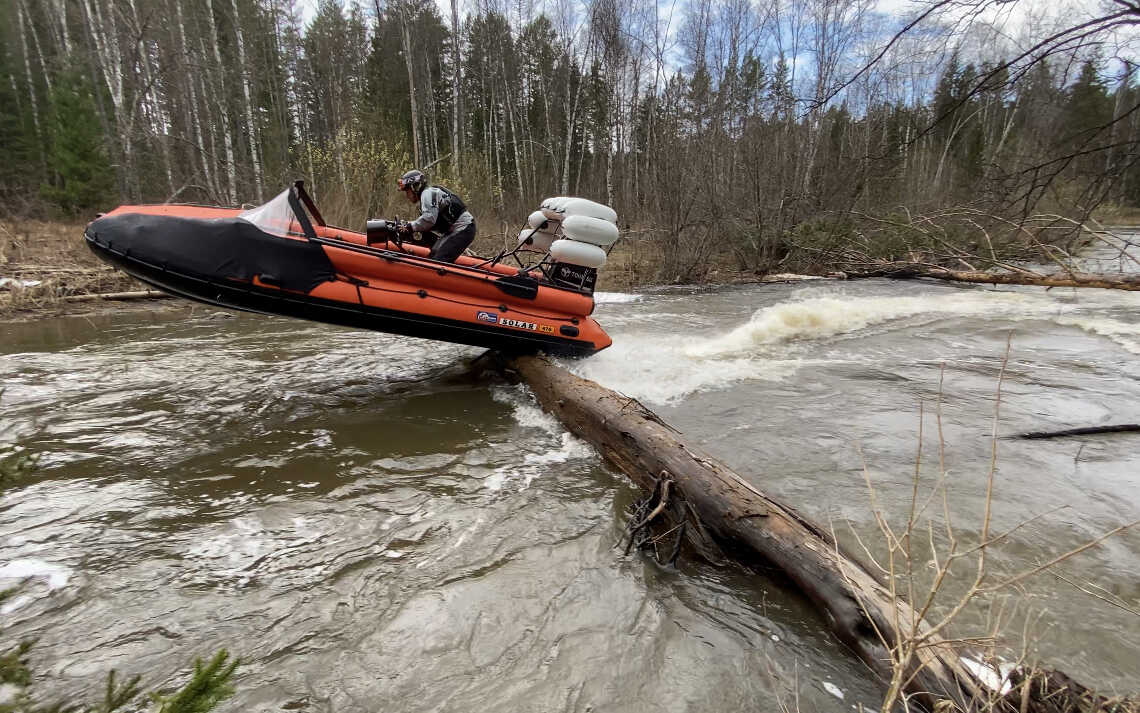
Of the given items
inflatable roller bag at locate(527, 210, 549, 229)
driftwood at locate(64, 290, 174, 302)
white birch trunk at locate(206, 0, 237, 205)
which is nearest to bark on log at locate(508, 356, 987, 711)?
inflatable roller bag at locate(527, 210, 549, 229)

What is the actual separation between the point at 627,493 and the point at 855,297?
30.7ft

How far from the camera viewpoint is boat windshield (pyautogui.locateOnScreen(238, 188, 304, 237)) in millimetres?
4438

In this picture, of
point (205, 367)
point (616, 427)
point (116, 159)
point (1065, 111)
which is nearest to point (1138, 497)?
point (1065, 111)

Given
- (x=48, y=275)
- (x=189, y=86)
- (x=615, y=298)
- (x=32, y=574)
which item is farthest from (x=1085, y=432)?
(x=189, y=86)

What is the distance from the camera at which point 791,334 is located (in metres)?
8.14

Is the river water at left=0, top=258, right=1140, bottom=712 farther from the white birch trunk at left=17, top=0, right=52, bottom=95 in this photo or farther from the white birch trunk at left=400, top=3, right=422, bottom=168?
the white birch trunk at left=17, top=0, right=52, bottom=95

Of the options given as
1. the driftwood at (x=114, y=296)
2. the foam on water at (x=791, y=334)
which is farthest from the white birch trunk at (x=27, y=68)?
the foam on water at (x=791, y=334)

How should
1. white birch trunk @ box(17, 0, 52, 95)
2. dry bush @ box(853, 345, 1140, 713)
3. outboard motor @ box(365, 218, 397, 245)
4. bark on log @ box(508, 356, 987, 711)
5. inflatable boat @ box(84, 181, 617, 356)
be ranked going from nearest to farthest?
dry bush @ box(853, 345, 1140, 713)
bark on log @ box(508, 356, 987, 711)
inflatable boat @ box(84, 181, 617, 356)
outboard motor @ box(365, 218, 397, 245)
white birch trunk @ box(17, 0, 52, 95)

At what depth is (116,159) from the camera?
41.9ft

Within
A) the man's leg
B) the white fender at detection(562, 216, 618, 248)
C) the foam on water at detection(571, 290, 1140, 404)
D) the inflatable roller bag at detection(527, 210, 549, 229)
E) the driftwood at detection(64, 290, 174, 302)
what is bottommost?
the foam on water at detection(571, 290, 1140, 404)

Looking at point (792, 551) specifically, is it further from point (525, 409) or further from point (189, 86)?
point (189, 86)

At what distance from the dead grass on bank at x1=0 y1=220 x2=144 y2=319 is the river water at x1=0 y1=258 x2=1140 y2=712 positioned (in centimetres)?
202

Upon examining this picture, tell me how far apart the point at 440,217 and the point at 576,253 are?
1.48 metres

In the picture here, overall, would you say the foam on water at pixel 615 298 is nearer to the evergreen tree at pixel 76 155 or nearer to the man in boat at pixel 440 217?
the man in boat at pixel 440 217
